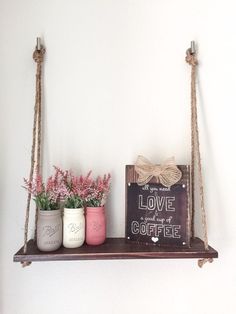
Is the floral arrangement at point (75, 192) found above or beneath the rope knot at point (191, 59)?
beneath

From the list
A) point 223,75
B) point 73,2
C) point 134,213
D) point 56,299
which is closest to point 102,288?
point 56,299

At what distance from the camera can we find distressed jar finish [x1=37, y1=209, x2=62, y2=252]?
70 centimetres

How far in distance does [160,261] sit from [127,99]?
560mm

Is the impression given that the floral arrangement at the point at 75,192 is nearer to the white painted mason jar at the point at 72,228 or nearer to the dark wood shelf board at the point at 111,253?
the white painted mason jar at the point at 72,228

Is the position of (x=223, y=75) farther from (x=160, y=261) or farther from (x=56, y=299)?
(x=56, y=299)

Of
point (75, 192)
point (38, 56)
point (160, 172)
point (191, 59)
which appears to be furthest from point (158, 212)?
point (38, 56)

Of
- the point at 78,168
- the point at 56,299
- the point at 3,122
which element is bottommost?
the point at 56,299

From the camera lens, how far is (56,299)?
0.83m

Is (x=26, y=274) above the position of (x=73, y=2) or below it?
below

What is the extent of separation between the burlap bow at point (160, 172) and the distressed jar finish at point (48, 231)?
273 mm

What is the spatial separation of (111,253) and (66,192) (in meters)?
0.21

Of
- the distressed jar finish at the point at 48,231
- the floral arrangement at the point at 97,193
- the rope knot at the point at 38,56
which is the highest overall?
the rope knot at the point at 38,56

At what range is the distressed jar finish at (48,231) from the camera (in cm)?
70

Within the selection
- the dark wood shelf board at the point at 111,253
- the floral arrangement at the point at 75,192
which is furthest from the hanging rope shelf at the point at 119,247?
the floral arrangement at the point at 75,192
